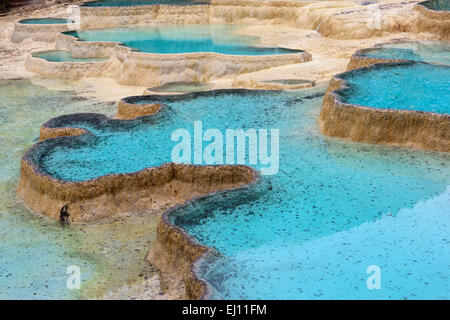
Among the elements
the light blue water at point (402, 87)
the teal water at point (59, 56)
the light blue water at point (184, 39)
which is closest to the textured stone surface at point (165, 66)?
the teal water at point (59, 56)

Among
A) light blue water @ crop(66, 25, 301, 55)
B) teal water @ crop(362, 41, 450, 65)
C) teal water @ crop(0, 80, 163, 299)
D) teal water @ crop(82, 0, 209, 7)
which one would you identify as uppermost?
teal water @ crop(362, 41, 450, 65)

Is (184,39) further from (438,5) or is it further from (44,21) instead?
(438,5)

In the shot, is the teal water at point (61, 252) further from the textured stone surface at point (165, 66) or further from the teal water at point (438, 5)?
the teal water at point (438, 5)

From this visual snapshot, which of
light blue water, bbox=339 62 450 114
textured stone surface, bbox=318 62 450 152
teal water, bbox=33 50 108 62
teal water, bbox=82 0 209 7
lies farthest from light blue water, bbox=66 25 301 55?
textured stone surface, bbox=318 62 450 152

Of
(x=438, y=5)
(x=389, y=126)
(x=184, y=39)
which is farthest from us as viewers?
(x=184, y=39)

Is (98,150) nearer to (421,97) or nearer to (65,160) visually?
(65,160)

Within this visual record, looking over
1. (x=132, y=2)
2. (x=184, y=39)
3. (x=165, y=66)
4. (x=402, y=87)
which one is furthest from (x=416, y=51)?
(x=132, y=2)

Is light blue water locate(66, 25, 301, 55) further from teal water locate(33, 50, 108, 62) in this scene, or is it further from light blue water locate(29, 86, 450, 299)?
light blue water locate(29, 86, 450, 299)

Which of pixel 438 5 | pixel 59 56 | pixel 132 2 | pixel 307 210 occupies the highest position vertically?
pixel 438 5
